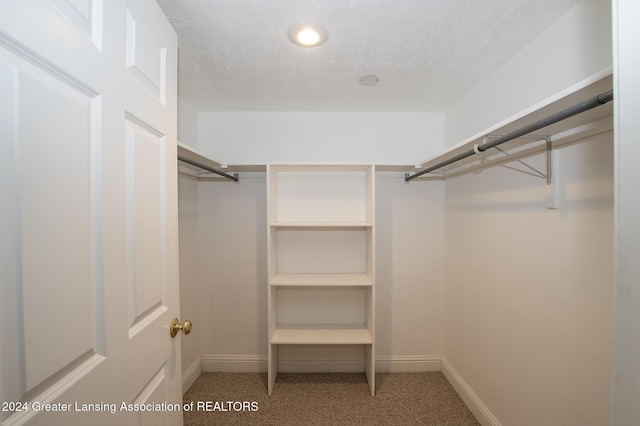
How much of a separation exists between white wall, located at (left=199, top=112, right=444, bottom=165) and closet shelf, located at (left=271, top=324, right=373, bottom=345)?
148cm

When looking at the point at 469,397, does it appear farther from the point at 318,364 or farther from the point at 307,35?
the point at 307,35

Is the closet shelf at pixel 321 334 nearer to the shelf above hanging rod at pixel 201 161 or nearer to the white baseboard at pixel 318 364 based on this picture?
the white baseboard at pixel 318 364

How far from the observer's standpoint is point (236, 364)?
7.80 ft

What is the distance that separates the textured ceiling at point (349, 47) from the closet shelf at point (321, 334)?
1.92 metres

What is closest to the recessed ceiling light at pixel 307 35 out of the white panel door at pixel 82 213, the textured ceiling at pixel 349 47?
the textured ceiling at pixel 349 47

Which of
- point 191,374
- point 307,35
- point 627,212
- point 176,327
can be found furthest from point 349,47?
point 191,374

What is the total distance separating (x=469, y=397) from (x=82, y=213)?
250 centimetres

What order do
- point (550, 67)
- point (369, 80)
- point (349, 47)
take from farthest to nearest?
1. point (369, 80)
2. point (349, 47)
3. point (550, 67)

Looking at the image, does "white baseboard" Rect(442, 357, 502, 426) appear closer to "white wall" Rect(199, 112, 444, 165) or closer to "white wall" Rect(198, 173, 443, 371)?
"white wall" Rect(198, 173, 443, 371)

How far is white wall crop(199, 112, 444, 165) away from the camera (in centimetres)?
236

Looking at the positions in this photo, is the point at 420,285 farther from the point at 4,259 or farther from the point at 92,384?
the point at 4,259

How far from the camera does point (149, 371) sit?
2.96 ft

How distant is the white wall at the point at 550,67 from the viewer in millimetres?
1044

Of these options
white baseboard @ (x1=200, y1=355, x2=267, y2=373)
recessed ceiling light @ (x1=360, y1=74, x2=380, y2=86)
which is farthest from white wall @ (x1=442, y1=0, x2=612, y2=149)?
white baseboard @ (x1=200, y1=355, x2=267, y2=373)
